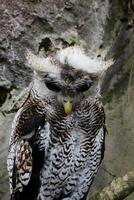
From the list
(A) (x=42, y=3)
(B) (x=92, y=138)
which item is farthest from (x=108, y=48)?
(B) (x=92, y=138)

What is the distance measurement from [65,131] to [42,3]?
1.05 m

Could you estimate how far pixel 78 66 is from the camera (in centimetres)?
361

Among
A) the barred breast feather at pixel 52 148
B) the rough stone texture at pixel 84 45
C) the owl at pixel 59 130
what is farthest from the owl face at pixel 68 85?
the rough stone texture at pixel 84 45

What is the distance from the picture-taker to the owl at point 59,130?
11.9 ft

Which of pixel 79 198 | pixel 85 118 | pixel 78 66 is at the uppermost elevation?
pixel 78 66

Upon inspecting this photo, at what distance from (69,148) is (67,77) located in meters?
0.49

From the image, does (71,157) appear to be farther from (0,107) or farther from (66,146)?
(0,107)

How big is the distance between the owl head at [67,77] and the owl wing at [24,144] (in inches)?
4.3

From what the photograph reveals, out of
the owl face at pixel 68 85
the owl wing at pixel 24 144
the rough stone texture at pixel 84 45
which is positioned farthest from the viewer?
the rough stone texture at pixel 84 45

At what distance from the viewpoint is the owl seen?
3.63 metres

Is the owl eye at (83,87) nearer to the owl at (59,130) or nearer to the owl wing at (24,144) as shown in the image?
the owl at (59,130)

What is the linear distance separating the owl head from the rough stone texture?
838 millimetres

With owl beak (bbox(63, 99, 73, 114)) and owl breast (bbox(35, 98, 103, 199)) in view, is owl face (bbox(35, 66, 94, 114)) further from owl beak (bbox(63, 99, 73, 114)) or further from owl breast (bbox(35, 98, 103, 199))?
owl breast (bbox(35, 98, 103, 199))

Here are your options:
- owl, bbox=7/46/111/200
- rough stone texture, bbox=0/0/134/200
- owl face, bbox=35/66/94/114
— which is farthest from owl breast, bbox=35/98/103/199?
rough stone texture, bbox=0/0/134/200
